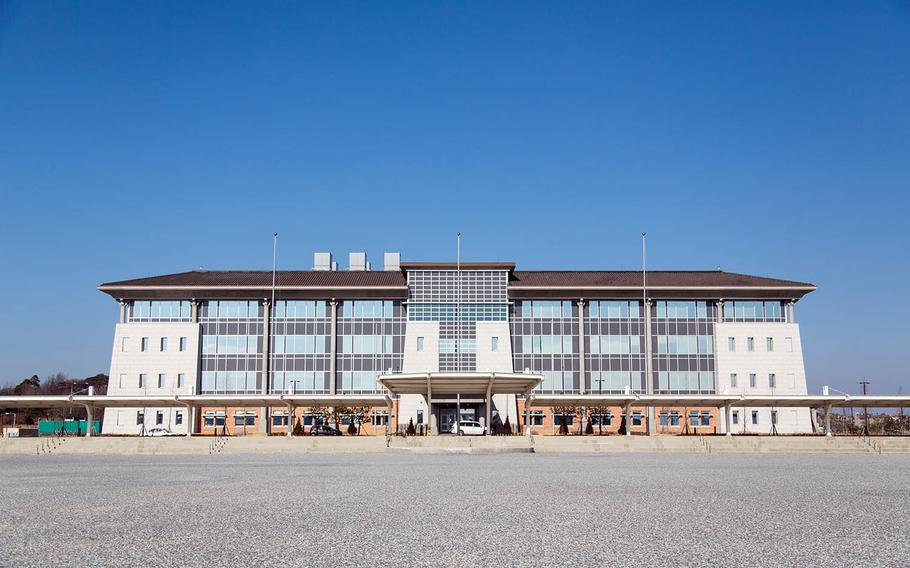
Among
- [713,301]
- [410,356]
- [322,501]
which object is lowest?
[322,501]

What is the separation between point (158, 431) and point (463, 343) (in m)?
26.7

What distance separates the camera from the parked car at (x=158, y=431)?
76438mm

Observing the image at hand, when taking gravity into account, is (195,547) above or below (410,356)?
below

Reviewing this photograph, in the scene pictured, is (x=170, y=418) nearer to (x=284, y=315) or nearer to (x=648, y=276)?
(x=284, y=315)

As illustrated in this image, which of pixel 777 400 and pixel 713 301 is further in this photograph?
pixel 713 301

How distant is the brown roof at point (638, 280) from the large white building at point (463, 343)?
32 centimetres

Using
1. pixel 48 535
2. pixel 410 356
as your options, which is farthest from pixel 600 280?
pixel 48 535

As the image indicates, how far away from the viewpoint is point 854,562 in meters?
9.46

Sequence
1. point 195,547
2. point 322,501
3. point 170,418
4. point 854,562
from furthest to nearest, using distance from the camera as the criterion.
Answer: point 170,418 < point 322,501 < point 195,547 < point 854,562

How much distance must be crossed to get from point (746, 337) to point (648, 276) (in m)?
10.1

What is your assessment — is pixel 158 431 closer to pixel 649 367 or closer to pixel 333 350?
pixel 333 350

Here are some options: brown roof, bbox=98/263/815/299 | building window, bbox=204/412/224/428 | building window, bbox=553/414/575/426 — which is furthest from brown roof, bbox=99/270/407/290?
building window, bbox=553/414/575/426

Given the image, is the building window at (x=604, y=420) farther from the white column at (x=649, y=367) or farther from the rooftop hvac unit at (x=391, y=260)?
the rooftop hvac unit at (x=391, y=260)

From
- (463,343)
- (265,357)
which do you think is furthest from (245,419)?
(463,343)
